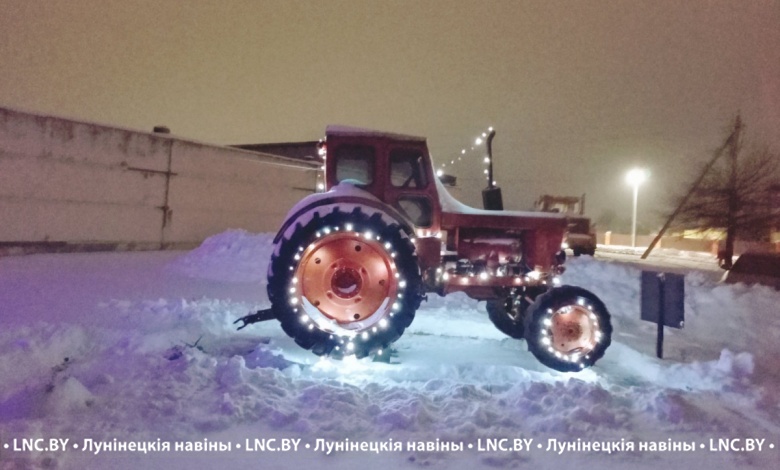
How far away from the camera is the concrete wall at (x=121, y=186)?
599 inches

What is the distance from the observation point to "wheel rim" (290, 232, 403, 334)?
549 cm

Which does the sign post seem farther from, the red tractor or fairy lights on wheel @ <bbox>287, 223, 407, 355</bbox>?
fairy lights on wheel @ <bbox>287, 223, 407, 355</bbox>

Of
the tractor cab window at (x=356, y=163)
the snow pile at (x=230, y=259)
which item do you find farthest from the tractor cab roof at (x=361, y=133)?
the snow pile at (x=230, y=259)

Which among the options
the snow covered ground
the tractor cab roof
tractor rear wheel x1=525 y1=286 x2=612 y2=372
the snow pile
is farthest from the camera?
the snow pile

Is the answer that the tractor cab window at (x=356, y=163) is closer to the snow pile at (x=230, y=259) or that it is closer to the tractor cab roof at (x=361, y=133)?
the tractor cab roof at (x=361, y=133)

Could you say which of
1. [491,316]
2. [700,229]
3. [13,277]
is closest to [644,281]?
[491,316]

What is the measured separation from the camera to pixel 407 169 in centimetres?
611

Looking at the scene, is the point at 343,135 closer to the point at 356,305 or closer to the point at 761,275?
the point at 356,305

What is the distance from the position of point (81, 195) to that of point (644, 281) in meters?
15.8

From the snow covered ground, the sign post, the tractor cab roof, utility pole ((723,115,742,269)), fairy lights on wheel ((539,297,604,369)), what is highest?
utility pole ((723,115,742,269))

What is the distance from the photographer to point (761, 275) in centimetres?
1223

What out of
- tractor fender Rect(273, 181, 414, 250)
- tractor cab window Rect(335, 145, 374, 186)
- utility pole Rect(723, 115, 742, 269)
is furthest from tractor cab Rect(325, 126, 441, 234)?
utility pole Rect(723, 115, 742, 269)

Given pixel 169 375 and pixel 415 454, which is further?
pixel 169 375

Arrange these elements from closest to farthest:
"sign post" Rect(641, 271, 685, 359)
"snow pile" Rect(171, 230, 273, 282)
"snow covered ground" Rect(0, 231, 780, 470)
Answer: "snow covered ground" Rect(0, 231, 780, 470) → "sign post" Rect(641, 271, 685, 359) → "snow pile" Rect(171, 230, 273, 282)
